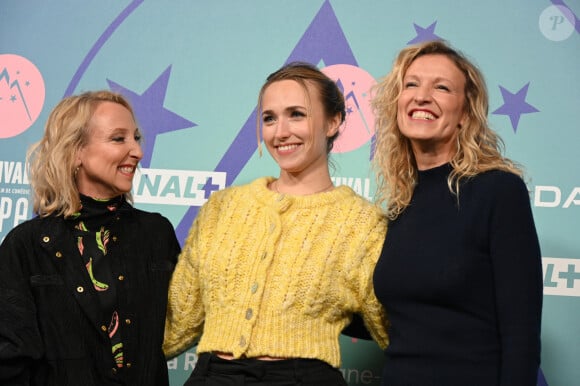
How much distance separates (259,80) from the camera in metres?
2.84

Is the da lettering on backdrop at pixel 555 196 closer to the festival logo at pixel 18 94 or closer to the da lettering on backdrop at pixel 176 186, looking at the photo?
the da lettering on backdrop at pixel 176 186

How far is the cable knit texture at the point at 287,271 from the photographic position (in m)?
1.88

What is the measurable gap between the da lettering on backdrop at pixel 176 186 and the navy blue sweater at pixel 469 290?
43.2 inches

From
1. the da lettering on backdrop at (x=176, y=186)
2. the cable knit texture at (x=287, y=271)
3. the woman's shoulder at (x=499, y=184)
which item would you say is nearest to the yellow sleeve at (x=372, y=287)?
the cable knit texture at (x=287, y=271)

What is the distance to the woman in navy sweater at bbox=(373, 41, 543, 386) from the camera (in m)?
1.69

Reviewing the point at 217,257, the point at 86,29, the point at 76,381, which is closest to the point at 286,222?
the point at 217,257

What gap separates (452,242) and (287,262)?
1.36 feet

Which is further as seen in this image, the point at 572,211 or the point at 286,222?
the point at 572,211

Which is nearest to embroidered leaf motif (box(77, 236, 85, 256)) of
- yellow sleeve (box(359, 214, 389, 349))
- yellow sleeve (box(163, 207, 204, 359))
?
yellow sleeve (box(163, 207, 204, 359))

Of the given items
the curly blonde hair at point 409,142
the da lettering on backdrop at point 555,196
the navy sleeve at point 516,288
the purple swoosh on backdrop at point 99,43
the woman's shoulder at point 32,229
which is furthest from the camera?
the purple swoosh on backdrop at point 99,43

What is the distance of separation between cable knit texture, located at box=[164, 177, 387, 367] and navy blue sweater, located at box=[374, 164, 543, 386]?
0.12 m

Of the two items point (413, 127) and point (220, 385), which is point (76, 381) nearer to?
point (220, 385)

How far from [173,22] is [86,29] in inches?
13.6

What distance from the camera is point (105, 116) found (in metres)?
2.16
